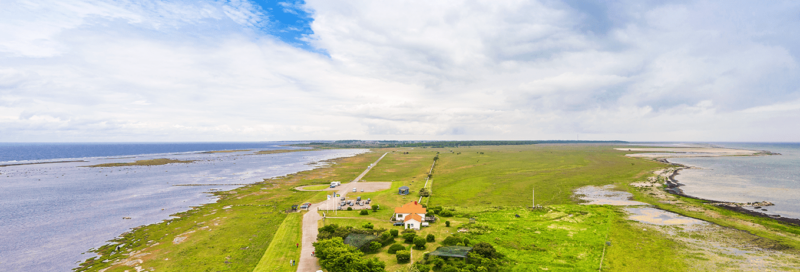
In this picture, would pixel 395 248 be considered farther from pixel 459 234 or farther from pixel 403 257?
pixel 459 234

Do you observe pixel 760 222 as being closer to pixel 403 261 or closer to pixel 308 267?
pixel 403 261

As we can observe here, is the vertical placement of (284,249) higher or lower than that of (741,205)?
lower

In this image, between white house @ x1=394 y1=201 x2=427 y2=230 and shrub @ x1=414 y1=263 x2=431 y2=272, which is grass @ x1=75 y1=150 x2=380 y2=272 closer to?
white house @ x1=394 y1=201 x2=427 y2=230

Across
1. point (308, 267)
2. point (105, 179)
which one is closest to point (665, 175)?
point (308, 267)

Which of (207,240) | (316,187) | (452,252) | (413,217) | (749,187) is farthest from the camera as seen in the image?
(316,187)

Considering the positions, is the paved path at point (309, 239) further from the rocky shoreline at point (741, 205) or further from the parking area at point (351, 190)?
the rocky shoreline at point (741, 205)

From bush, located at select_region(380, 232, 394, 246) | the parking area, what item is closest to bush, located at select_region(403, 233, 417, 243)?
bush, located at select_region(380, 232, 394, 246)

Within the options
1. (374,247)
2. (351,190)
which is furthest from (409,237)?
(351,190)
